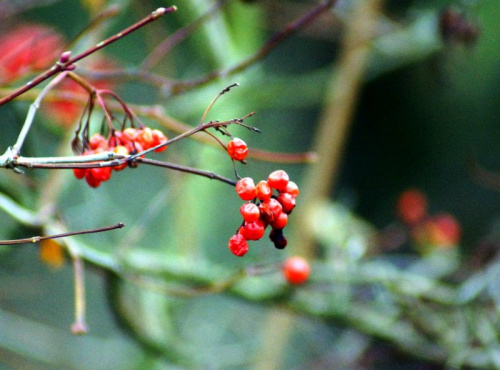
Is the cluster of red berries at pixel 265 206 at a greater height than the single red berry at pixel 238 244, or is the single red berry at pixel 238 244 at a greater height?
the cluster of red berries at pixel 265 206

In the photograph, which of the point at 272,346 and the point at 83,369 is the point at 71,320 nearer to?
the point at 83,369

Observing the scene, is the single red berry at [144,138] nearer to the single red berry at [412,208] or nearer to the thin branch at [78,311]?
the thin branch at [78,311]

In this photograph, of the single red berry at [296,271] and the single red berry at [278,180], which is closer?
the single red berry at [278,180]

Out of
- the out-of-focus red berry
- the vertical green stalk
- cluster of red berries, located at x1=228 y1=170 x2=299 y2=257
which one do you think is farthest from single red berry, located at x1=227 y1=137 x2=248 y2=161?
the vertical green stalk

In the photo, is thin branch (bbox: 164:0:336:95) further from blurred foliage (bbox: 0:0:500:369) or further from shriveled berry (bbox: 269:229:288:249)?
shriveled berry (bbox: 269:229:288:249)

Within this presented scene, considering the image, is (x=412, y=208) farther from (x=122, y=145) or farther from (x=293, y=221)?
(x=122, y=145)

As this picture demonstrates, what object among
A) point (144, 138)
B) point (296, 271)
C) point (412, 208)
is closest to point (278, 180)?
point (144, 138)

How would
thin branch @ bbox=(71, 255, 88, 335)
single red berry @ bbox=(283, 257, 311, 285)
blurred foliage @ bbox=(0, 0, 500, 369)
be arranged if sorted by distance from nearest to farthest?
1. thin branch @ bbox=(71, 255, 88, 335)
2. single red berry @ bbox=(283, 257, 311, 285)
3. blurred foliage @ bbox=(0, 0, 500, 369)

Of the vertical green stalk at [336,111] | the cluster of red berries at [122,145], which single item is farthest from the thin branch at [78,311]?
the vertical green stalk at [336,111]
